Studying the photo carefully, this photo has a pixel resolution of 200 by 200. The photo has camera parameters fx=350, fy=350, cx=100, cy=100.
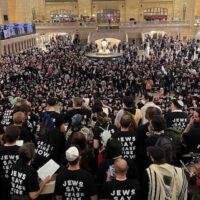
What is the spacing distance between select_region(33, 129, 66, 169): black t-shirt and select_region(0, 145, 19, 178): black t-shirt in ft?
1.70

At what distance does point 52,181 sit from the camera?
14.7ft

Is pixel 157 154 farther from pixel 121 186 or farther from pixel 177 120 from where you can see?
pixel 177 120

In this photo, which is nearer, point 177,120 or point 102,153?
point 102,153

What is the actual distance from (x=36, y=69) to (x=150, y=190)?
67.5 ft

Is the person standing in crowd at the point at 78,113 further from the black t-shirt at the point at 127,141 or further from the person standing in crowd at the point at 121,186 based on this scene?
the person standing in crowd at the point at 121,186

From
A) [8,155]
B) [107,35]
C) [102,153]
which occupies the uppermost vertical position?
[8,155]

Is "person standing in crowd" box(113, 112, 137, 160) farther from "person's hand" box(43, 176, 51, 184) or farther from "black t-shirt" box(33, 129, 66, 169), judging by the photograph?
"person's hand" box(43, 176, 51, 184)

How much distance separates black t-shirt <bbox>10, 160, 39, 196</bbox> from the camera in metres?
4.19

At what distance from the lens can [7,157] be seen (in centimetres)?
473

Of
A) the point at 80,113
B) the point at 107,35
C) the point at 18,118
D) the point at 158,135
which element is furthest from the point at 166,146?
the point at 107,35

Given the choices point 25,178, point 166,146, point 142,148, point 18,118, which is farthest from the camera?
point 18,118

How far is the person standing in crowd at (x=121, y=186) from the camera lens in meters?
3.88

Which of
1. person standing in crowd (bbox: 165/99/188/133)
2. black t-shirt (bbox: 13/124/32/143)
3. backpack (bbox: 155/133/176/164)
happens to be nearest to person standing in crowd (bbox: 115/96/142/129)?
person standing in crowd (bbox: 165/99/188/133)

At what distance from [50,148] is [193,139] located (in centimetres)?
217
